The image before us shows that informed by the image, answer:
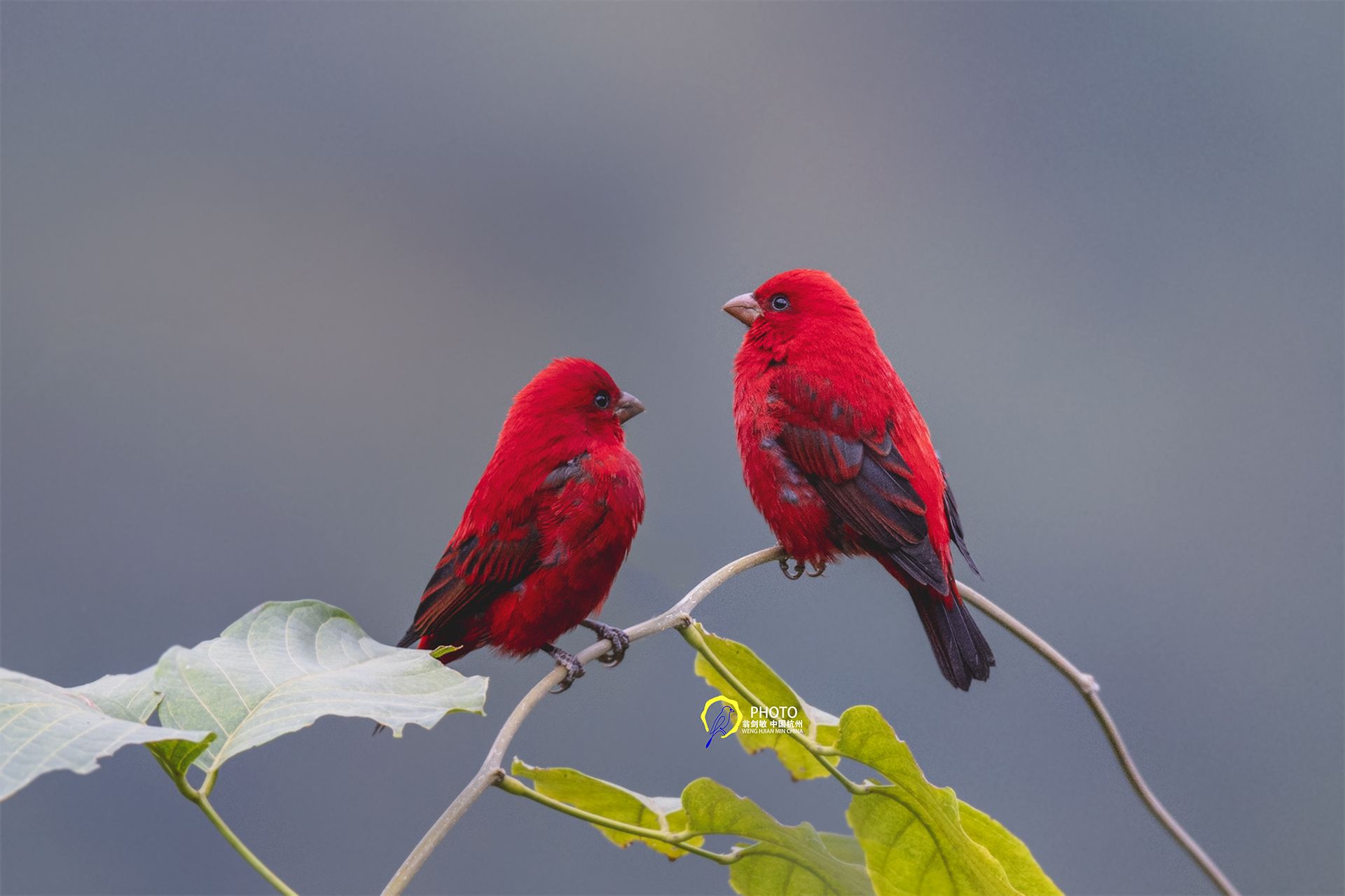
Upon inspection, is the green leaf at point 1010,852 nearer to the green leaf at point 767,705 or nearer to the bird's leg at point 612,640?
the green leaf at point 767,705

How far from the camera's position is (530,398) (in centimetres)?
214

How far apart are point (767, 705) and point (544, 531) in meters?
0.53

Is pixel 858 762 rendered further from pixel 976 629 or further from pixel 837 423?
pixel 837 423

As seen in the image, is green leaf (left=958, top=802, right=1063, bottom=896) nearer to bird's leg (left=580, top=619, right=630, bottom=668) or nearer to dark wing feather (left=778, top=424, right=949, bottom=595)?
dark wing feather (left=778, top=424, right=949, bottom=595)

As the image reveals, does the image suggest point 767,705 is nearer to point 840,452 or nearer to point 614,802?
point 614,802

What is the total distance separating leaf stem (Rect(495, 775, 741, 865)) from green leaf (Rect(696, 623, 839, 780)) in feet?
0.59

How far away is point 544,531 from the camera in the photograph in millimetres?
2047

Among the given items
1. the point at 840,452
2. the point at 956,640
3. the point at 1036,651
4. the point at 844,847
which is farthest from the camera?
the point at 840,452

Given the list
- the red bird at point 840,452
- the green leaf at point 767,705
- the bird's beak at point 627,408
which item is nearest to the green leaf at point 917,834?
the green leaf at point 767,705

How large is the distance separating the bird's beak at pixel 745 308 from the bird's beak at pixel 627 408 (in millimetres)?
231

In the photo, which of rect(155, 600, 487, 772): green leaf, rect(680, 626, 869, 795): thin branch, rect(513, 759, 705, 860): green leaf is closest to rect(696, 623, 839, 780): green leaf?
rect(680, 626, 869, 795): thin branch

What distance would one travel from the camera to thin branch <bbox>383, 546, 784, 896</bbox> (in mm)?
1034

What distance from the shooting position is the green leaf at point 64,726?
3.37 feet

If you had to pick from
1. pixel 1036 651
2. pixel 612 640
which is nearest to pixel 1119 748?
pixel 1036 651
